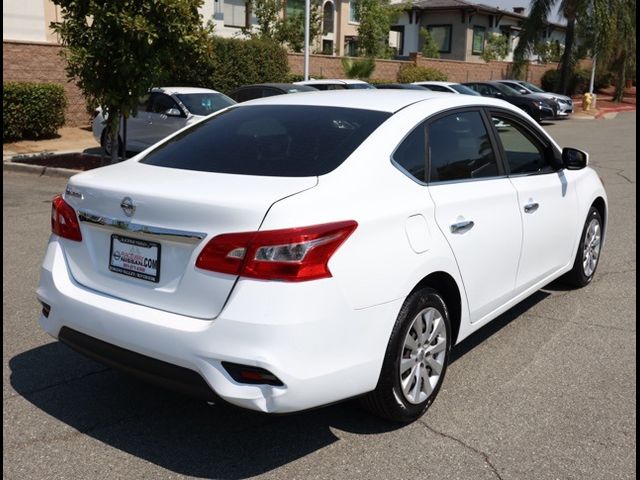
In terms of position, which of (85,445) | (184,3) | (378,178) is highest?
(184,3)

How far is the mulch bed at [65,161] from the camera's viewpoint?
1288cm

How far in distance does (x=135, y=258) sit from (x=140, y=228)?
0.50ft

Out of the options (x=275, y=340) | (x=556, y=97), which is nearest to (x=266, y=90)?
(x=275, y=340)

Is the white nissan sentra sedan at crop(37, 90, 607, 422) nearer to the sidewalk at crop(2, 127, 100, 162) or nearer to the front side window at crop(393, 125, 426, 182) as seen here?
the front side window at crop(393, 125, 426, 182)

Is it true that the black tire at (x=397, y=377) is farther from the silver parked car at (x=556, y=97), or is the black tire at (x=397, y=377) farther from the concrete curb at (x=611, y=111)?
the concrete curb at (x=611, y=111)

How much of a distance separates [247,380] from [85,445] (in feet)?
3.28

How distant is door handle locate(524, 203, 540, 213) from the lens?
446 cm

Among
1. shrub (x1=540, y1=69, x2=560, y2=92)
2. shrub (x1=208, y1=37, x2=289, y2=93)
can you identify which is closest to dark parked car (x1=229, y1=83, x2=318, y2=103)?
shrub (x1=208, y1=37, x2=289, y2=93)

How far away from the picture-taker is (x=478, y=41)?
52.8 metres

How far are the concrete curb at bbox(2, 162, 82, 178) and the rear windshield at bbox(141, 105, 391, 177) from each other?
27.8 ft

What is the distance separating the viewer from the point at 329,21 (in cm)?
4244

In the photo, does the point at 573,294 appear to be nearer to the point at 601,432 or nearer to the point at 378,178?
the point at 601,432

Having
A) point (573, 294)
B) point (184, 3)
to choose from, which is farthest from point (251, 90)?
point (573, 294)

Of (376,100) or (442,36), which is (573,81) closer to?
(442,36)
